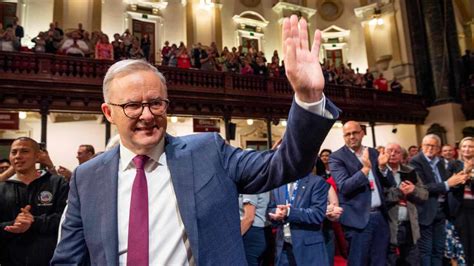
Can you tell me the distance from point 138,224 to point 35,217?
2.25 m

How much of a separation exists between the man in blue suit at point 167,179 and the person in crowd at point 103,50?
9551mm

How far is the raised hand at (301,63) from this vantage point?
50.0 inches

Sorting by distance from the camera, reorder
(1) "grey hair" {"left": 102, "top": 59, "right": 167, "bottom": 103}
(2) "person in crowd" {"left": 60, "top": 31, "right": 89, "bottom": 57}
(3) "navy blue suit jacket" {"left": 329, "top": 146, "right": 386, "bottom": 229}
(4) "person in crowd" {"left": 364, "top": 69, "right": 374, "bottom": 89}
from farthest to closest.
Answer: (4) "person in crowd" {"left": 364, "top": 69, "right": 374, "bottom": 89}, (2) "person in crowd" {"left": 60, "top": 31, "right": 89, "bottom": 57}, (3) "navy blue suit jacket" {"left": 329, "top": 146, "right": 386, "bottom": 229}, (1) "grey hair" {"left": 102, "top": 59, "right": 167, "bottom": 103}

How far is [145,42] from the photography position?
11.9 m

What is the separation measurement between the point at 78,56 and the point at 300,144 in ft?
32.9

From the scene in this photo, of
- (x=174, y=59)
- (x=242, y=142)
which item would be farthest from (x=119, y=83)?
(x=242, y=142)

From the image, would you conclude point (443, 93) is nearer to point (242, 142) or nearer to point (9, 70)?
point (242, 142)

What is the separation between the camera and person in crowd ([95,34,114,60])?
10367mm

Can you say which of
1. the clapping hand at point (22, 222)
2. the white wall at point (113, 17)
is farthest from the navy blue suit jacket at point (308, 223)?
the white wall at point (113, 17)

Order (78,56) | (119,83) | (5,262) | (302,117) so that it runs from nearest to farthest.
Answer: (302,117) < (119,83) < (5,262) < (78,56)

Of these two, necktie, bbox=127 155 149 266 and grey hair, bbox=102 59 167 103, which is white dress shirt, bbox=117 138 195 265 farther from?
grey hair, bbox=102 59 167 103

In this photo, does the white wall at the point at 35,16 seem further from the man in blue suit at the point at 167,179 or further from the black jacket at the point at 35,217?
the man in blue suit at the point at 167,179

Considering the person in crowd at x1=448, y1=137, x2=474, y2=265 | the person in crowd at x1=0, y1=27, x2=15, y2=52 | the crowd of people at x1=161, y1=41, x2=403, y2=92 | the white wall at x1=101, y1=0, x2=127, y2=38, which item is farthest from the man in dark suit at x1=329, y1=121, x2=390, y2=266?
the white wall at x1=101, y1=0, x2=127, y2=38

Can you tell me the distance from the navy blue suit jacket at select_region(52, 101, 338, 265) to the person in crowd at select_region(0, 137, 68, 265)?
1.81 m
